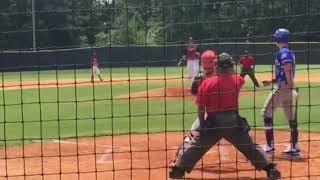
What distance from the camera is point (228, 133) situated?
761 centimetres

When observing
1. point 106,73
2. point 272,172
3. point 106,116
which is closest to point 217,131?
point 272,172

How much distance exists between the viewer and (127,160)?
384 inches

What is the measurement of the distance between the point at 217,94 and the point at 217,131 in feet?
1.41

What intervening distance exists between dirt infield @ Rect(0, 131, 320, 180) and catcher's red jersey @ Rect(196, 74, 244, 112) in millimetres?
1157

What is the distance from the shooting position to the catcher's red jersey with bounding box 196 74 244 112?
301 inches

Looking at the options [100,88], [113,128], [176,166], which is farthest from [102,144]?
[100,88]

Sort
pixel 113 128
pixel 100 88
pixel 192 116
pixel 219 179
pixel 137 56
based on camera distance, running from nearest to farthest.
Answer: pixel 219 179 < pixel 113 128 < pixel 192 116 < pixel 100 88 < pixel 137 56

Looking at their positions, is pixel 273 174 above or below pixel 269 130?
below

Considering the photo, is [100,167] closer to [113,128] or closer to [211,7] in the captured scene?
[211,7]

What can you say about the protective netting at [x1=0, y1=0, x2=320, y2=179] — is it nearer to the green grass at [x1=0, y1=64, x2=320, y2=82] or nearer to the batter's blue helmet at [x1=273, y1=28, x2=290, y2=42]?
the batter's blue helmet at [x1=273, y1=28, x2=290, y2=42]

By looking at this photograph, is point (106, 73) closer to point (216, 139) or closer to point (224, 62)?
point (224, 62)

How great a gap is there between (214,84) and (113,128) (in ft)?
19.9

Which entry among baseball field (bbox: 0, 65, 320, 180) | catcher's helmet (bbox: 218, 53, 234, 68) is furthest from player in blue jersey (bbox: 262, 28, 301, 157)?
catcher's helmet (bbox: 218, 53, 234, 68)

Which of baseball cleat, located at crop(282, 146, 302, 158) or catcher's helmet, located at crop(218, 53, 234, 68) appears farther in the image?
baseball cleat, located at crop(282, 146, 302, 158)
